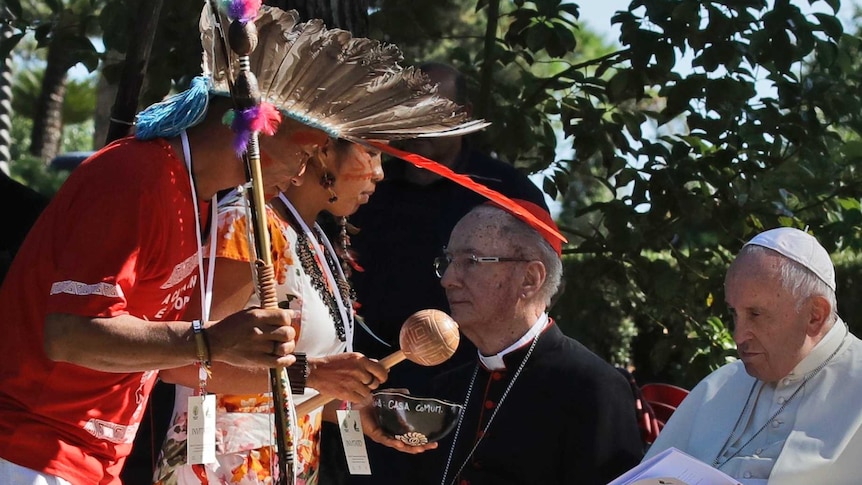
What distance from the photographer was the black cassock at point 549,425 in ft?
12.1

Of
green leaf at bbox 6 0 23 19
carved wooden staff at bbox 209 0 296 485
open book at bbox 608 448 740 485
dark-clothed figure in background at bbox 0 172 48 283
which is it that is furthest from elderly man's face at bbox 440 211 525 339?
green leaf at bbox 6 0 23 19

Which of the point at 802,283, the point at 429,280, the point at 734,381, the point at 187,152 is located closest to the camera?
the point at 187,152

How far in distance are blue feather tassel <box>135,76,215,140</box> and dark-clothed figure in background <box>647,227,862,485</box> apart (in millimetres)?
1708

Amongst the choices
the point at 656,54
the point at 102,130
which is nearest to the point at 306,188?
the point at 656,54

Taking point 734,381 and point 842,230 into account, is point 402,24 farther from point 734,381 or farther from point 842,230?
point 734,381

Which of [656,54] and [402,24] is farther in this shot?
[402,24]

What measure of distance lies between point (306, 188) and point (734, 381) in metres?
1.47

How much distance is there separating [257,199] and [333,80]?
462mm

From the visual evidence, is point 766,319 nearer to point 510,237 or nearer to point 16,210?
point 510,237

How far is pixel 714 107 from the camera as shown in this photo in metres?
5.07

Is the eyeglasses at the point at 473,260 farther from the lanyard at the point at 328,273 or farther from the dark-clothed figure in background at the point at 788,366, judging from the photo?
the dark-clothed figure in background at the point at 788,366

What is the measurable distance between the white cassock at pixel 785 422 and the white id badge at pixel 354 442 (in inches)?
38.8

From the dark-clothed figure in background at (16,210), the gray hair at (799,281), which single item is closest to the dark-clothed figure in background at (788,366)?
Result: the gray hair at (799,281)

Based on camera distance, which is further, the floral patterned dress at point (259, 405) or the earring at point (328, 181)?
the earring at point (328, 181)
